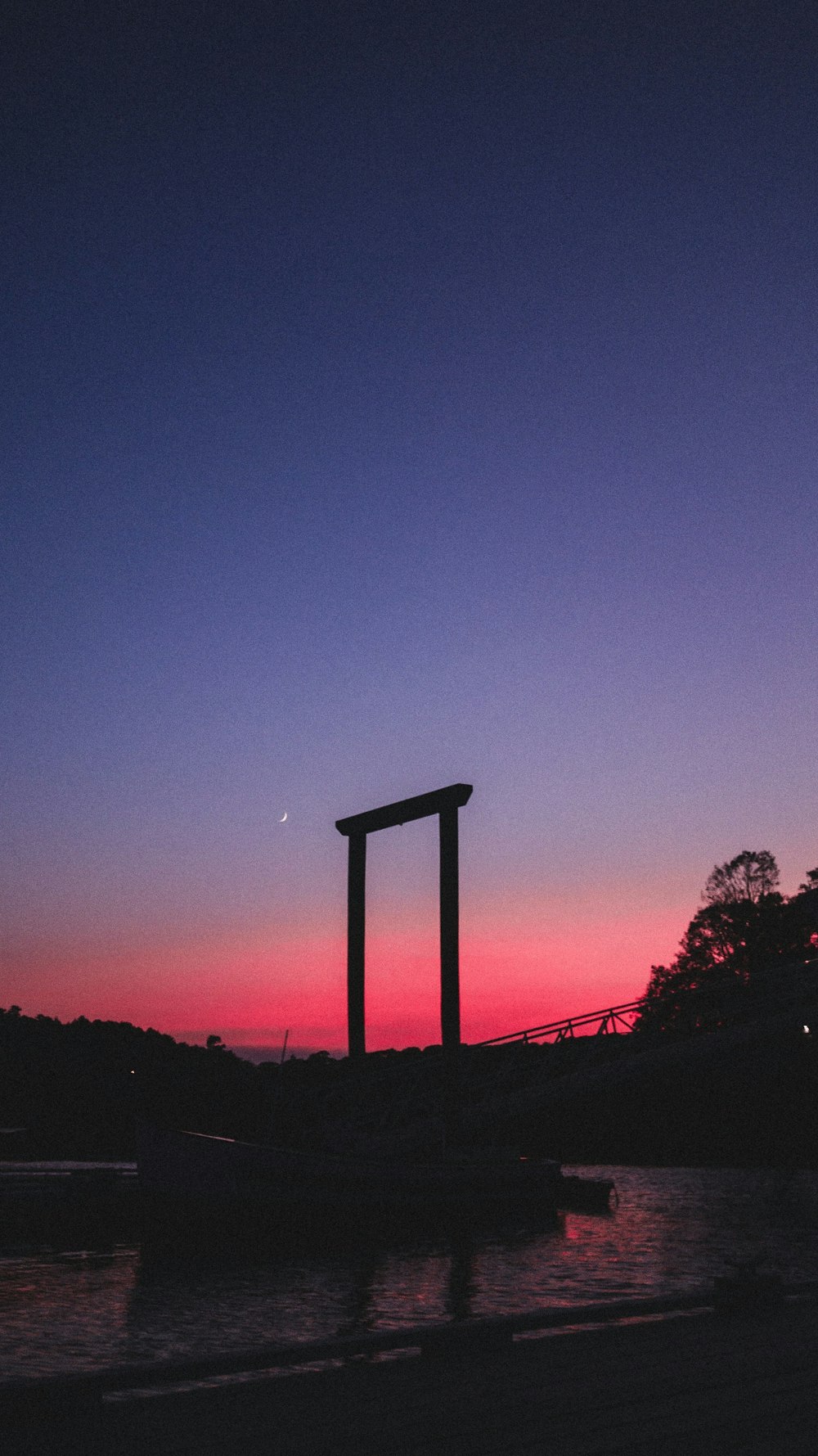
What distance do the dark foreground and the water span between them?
342 cm

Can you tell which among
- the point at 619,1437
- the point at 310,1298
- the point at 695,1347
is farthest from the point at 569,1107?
the point at 619,1437

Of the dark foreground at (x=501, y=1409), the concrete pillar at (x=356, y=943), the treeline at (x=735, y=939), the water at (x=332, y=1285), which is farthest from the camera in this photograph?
the treeline at (x=735, y=939)

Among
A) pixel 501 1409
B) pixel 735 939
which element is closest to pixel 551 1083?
pixel 501 1409

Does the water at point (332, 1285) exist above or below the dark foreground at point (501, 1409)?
below

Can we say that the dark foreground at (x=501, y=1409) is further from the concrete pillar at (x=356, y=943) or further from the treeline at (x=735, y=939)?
the treeline at (x=735, y=939)

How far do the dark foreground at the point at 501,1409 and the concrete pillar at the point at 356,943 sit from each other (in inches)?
712

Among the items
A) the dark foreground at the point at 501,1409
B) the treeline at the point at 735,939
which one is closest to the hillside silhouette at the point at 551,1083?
the treeline at the point at 735,939

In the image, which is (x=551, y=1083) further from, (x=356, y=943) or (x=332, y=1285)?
(x=332, y=1285)

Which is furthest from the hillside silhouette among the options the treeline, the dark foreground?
the dark foreground

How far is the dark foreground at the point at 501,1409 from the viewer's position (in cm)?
570

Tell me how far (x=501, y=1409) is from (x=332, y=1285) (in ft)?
44.6

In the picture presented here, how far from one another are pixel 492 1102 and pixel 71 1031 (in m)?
63.4

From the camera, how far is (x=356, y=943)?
25828mm

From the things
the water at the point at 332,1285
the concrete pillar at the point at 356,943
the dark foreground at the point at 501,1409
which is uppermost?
the concrete pillar at the point at 356,943
